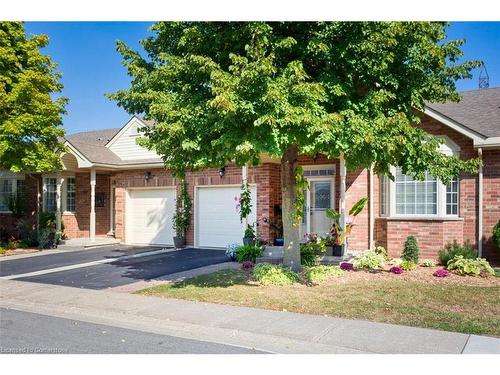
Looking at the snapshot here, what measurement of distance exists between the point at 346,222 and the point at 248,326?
665cm

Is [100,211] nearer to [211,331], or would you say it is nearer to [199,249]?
[199,249]

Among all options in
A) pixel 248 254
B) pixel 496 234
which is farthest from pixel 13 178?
pixel 496 234

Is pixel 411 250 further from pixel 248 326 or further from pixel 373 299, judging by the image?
pixel 248 326

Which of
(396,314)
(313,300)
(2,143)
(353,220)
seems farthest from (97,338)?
(2,143)

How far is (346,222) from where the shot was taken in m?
12.4

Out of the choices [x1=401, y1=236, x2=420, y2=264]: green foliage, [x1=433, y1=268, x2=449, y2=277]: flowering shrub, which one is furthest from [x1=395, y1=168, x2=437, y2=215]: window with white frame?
[x1=433, y1=268, x2=449, y2=277]: flowering shrub

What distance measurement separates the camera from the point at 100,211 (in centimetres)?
1988

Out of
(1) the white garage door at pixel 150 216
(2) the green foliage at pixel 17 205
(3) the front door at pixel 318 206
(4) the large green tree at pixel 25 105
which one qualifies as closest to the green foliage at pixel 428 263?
(3) the front door at pixel 318 206

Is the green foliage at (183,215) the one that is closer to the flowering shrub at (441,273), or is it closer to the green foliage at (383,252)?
the green foliage at (383,252)

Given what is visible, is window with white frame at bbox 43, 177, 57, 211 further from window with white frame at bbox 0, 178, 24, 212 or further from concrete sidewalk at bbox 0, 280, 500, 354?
concrete sidewalk at bbox 0, 280, 500, 354

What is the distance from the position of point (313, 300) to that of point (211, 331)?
2.29 m

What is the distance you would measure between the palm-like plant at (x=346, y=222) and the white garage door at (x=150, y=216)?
283 inches

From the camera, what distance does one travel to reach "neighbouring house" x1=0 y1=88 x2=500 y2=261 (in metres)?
11.7

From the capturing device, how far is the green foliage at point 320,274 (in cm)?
961
